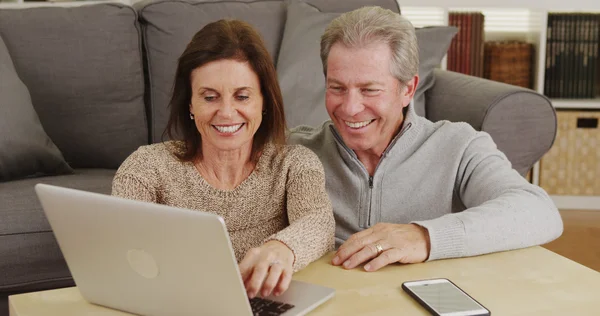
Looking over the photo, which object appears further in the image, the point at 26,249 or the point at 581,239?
the point at 581,239

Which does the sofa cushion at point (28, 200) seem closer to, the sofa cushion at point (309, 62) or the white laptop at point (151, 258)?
the sofa cushion at point (309, 62)

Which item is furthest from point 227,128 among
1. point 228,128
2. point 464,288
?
point 464,288

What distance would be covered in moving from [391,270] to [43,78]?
143 centimetres

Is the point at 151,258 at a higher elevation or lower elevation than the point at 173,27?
lower

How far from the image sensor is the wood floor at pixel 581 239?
2688mm

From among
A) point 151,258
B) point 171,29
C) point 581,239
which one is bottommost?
point 581,239

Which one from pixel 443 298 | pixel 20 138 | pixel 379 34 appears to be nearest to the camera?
pixel 443 298

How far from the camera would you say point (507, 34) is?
Result: 11.3 ft

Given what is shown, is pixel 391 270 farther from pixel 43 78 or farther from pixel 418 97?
pixel 43 78

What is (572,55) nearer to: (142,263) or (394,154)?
(394,154)

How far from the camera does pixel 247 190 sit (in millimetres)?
1356

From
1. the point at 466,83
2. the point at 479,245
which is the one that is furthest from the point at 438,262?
the point at 466,83

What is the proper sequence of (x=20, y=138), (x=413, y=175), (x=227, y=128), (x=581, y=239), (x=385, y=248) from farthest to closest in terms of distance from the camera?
(x=581, y=239) < (x=20, y=138) < (x=413, y=175) < (x=227, y=128) < (x=385, y=248)

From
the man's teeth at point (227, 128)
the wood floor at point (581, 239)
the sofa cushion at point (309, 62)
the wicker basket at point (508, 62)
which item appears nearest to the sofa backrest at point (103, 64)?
the sofa cushion at point (309, 62)
